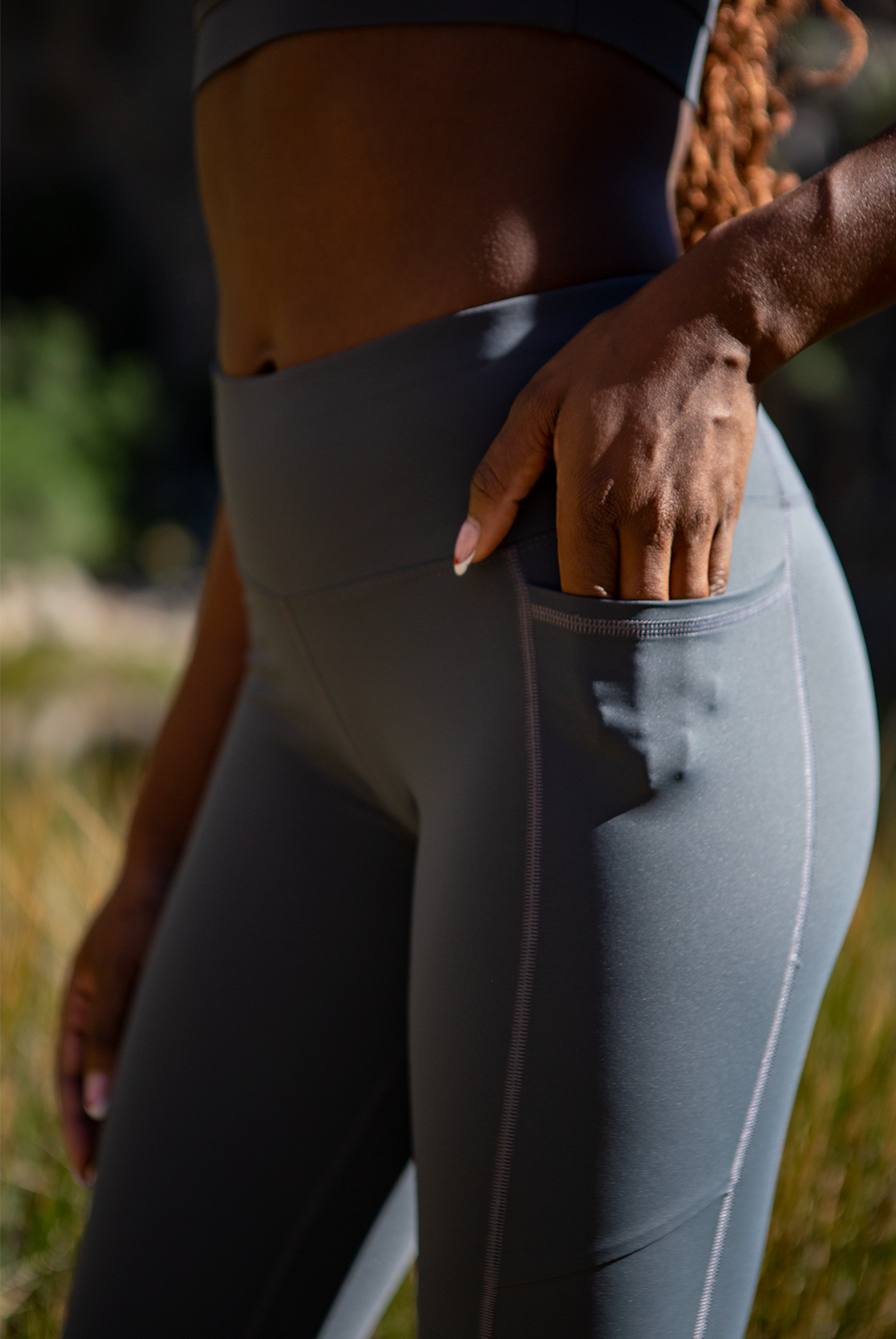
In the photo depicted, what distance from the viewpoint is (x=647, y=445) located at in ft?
1.92

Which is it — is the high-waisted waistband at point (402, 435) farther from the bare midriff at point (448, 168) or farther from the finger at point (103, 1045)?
the finger at point (103, 1045)

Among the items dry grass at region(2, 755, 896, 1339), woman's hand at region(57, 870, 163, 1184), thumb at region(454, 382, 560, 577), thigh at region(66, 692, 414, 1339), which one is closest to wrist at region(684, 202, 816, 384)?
thumb at region(454, 382, 560, 577)

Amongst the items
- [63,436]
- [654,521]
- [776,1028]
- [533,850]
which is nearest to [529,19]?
[654,521]

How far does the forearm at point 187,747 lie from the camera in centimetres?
106

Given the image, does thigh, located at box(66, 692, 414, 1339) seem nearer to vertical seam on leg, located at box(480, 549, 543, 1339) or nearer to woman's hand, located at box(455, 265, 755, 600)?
vertical seam on leg, located at box(480, 549, 543, 1339)

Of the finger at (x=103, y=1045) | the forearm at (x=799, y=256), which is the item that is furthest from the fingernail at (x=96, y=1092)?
the forearm at (x=799, y=256)

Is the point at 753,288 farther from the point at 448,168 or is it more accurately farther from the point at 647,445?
the point at 448,168

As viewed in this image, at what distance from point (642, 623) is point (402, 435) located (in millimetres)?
202

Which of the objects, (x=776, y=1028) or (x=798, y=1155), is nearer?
(x=776, y=1028)

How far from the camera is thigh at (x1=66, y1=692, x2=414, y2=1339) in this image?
2.73 ft

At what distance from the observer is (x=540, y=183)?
27.1 inches

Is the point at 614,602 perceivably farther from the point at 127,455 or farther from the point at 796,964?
the point at 127,455

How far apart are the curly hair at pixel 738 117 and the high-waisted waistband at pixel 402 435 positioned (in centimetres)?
22

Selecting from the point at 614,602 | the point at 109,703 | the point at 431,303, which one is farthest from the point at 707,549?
the point at 109,703
